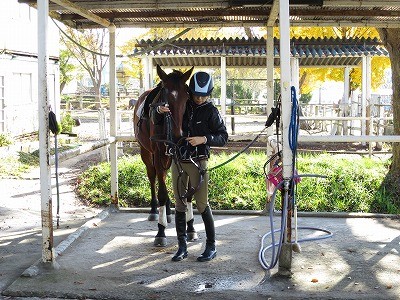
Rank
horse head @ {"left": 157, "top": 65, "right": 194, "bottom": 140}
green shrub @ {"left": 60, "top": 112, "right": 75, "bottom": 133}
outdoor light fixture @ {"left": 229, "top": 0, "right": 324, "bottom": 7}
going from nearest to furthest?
horse head @ {"left": 157, "top": 65, "right": 194, "bottom": 140}, outdoor light fixture @ {"left": 229, "top": 0, "right": 324, "bottom": 7}, green shrub @ {"left": 60, "top": 112, "right": 75, "bottom": 133}

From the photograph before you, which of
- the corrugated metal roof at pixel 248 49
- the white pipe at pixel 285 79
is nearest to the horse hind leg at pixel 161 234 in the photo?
the white pipe at pixel 285 79

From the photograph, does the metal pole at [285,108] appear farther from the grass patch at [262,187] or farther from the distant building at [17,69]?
the distant building at [17,69]

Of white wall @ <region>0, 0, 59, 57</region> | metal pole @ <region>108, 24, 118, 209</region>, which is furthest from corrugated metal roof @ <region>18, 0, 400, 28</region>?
white wall @ <region>0, 0, 59, 57</region>

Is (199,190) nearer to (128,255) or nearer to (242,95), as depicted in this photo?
(128,255)

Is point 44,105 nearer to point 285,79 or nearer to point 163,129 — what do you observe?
point 163,129

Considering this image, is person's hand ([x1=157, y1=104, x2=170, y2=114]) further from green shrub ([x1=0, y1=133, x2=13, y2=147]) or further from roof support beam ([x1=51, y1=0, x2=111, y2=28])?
green shrub ([x1=0, y1=133, x2=13, y2=147])

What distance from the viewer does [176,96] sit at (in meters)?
5.89

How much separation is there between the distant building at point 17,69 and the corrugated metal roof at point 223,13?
9640mm

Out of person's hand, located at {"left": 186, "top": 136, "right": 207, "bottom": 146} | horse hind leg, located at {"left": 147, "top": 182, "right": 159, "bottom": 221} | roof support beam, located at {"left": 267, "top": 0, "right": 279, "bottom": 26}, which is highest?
roof support beam, located at {"left": 267, "top": 0, "right": 279, "bottom": 26}

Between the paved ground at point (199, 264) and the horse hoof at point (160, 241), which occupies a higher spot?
the horse hoof at point (160, 241)

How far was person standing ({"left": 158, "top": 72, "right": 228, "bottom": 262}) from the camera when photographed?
5.67m

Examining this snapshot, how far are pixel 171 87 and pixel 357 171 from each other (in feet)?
19.0

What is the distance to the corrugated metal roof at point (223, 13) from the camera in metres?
7.13

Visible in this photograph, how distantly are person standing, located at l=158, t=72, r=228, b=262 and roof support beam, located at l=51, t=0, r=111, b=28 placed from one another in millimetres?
2008
